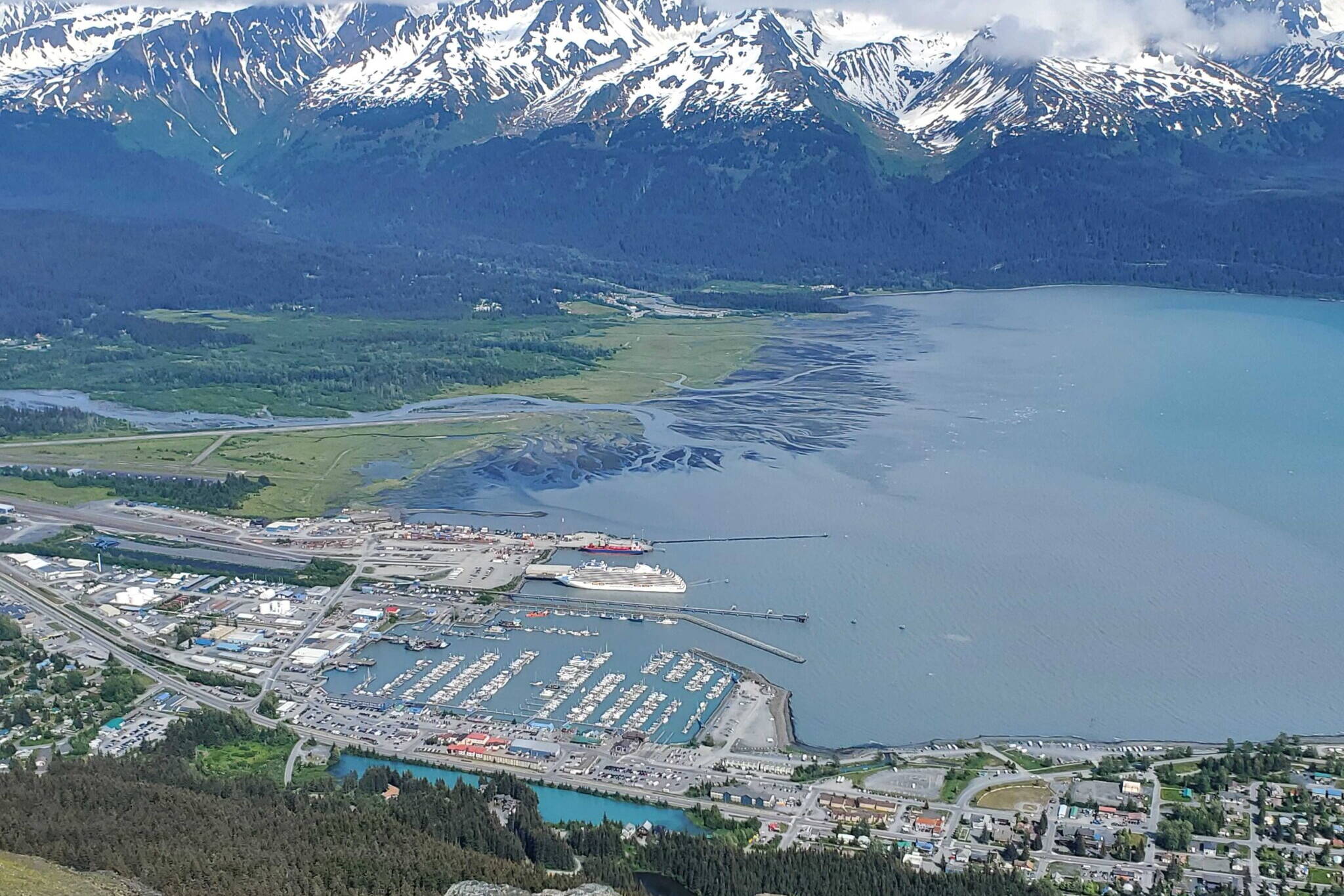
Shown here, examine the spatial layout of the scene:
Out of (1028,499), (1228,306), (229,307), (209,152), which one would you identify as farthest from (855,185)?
(1028,499)

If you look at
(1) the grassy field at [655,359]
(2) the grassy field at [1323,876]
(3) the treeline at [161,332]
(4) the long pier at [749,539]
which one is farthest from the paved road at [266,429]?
(2) the grassy field at [1323,876]

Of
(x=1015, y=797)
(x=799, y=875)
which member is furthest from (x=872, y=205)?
(x=799, y=875)

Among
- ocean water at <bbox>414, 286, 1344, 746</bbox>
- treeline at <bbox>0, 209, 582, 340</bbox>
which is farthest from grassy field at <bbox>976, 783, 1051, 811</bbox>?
treeline at <bbox>0, 209, 582, 340</bbox>

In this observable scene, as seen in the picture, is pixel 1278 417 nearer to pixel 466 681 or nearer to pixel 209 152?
pixel 466 681

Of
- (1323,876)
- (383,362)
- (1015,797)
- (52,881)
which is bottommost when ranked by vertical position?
(1015,797)

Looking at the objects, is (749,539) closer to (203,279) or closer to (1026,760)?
(1026,760)
